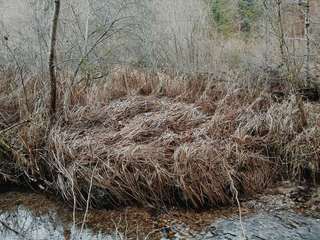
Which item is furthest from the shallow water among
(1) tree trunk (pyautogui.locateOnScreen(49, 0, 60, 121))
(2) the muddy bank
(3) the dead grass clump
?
(1) tree trunk (pyautogui.locateOnScreen(49, 0, 60, 121))

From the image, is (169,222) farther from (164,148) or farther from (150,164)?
(164,148)

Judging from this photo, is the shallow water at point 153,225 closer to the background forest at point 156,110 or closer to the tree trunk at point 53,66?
the background forest at point 156,110

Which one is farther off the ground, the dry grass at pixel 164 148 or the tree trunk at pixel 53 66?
the tree trunk at pixel 53 66

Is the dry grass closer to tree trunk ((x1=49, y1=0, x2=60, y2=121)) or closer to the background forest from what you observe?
the background forest

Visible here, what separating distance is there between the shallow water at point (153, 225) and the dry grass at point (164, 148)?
0.16m

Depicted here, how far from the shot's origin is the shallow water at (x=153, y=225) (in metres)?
2.79

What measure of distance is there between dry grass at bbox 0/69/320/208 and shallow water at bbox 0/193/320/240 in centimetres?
16

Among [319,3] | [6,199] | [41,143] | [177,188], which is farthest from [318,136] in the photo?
[319,3]

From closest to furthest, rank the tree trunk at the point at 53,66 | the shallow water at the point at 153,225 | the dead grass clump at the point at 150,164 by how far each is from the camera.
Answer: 1. the shallow water at the point at 153,225
2. the dead grass clump at the point at 150,164
3. the tree trunk at the point at 53,66

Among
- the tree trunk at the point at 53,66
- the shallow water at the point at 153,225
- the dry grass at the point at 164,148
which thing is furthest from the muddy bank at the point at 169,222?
the tree trunk at the point at 53,66

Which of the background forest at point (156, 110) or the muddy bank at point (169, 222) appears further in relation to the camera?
the background forest at point (156, 110)

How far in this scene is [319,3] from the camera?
6672 millimetres

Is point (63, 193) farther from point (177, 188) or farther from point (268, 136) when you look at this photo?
point (268, 136)

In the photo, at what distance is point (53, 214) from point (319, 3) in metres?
5.82
